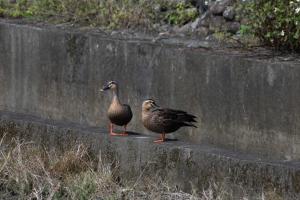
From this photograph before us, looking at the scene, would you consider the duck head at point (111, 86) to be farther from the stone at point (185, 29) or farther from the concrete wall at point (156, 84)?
the stone at point (185, 29)

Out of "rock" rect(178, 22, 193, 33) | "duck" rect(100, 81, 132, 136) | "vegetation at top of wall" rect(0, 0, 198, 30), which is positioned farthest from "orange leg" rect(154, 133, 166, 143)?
"vegetation at top of wall" rect(0, 0, 198, 30)

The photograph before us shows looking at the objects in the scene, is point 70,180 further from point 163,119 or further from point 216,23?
point 216,23

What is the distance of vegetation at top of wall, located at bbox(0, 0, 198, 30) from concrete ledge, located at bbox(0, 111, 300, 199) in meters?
1.85

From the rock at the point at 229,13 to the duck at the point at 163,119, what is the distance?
2066 mm

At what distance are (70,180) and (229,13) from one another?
3021 mm

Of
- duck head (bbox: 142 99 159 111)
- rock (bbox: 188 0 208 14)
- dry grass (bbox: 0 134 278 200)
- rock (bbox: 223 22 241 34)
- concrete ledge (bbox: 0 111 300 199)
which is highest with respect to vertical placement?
rock (bbox: 188 0 208 14)

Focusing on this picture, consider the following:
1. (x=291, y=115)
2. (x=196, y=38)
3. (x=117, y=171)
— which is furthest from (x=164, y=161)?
(x=196, y=38)

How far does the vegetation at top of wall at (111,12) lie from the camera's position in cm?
1225

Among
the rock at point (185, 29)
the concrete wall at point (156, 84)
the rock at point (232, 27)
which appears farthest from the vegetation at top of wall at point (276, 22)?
the rock at point (185, 29)

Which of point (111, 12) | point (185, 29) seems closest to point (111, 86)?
point (185, 29)

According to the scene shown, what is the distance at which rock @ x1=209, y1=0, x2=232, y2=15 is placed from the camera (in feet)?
38.9

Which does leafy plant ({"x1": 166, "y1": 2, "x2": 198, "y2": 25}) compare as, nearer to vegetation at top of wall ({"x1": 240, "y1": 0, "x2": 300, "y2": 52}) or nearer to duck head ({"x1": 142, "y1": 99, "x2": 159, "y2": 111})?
vegetation at top of wall ({"x1": 240, "y1": 0, "x2": 300, "y2": 52})

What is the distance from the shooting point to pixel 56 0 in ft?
43.5

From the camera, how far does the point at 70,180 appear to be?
9562 millimetres
